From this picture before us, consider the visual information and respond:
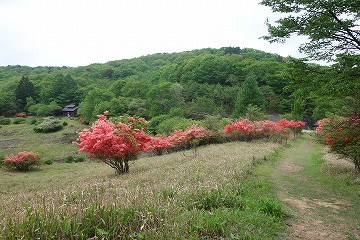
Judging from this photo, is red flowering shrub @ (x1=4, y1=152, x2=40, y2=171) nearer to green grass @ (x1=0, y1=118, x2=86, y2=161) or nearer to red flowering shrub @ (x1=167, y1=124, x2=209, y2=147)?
green grass @ (x1=0, y1=118, x2=86, y2=161)

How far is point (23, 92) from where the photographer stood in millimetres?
69812

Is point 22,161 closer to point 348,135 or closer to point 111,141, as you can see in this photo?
point 111,141

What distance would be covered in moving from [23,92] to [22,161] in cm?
5612

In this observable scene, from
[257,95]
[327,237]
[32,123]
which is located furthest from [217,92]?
[327,237]

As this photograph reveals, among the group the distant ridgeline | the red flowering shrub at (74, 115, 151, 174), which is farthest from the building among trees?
the red flowering shrub at (74, 115, 151, 174)

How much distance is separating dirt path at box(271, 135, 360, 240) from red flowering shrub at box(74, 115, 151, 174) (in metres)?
7.51

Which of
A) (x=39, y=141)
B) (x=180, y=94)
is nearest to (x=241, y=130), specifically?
(x=180, y=94)

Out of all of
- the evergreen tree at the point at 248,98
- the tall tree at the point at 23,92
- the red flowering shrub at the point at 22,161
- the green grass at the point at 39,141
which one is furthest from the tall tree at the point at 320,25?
the tall tree at the point at 23,92

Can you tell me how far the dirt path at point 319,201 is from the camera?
585 centimetres

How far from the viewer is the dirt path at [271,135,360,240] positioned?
5.85m

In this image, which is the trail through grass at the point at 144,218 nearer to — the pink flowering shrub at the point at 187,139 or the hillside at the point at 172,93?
the pink flowering shrub at the point at 187,139

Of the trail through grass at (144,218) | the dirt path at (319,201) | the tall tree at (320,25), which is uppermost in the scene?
the tall tree at (320,25)

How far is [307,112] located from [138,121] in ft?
131

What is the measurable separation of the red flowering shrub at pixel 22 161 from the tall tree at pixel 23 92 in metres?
50.8
